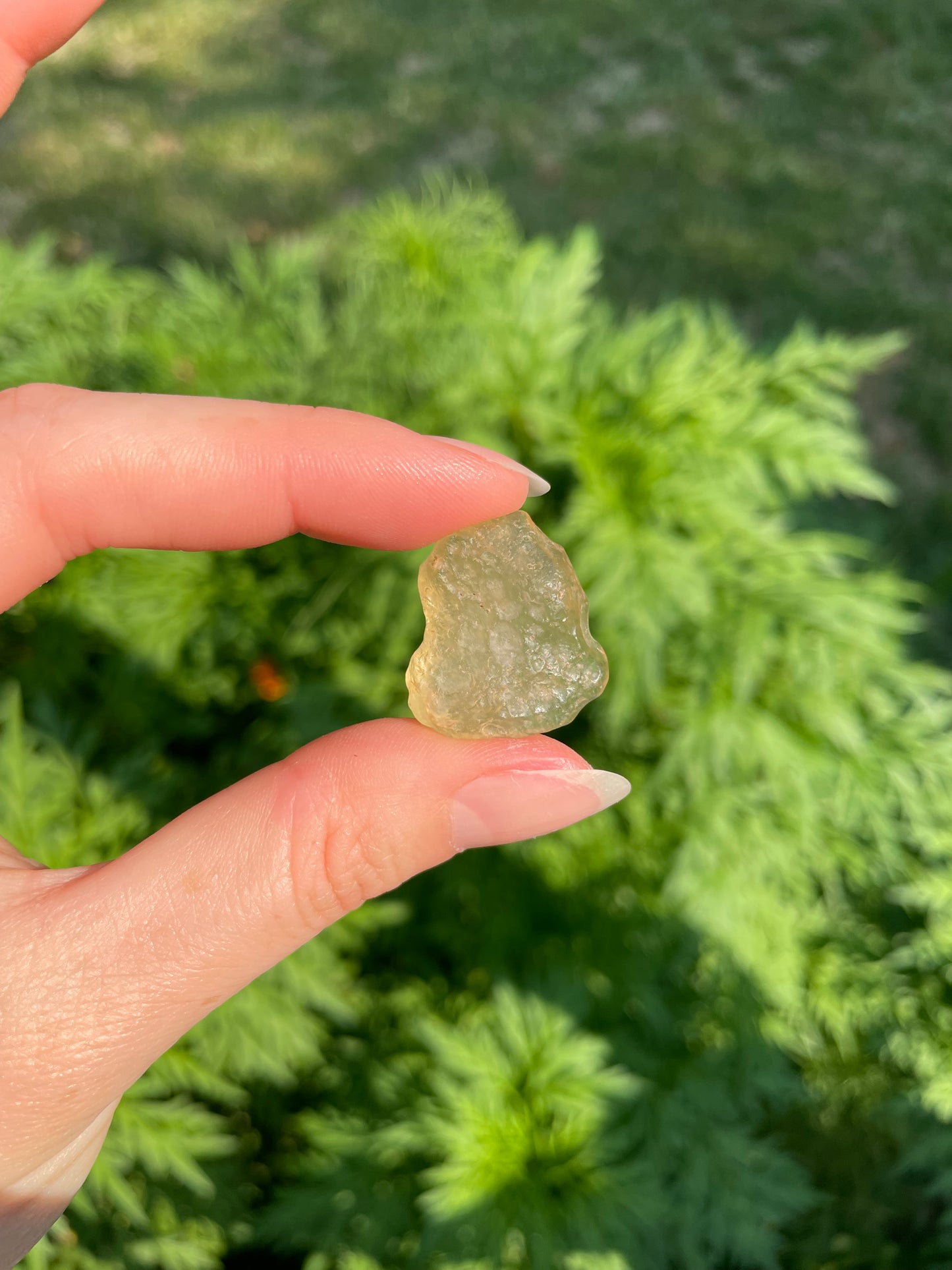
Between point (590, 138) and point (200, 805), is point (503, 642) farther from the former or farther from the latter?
point (590, 138)

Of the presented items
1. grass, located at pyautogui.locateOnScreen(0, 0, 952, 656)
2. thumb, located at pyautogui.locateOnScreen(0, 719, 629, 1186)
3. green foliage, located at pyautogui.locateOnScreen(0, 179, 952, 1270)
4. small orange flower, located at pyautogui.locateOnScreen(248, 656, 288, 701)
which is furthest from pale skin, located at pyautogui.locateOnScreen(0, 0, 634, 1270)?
grass, located at pyautogui.locateOnScreen(0, 0, 952, 656)

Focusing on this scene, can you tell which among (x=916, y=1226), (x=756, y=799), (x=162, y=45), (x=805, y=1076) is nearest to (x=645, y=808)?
(x=756, y=799)

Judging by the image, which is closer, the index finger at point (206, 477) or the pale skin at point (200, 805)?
the pale skin at point (200, 805)

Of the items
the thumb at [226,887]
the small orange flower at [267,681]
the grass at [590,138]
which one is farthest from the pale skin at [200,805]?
the grass at [590,138]

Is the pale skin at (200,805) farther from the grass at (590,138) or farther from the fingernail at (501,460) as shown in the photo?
the grass at (590,138)

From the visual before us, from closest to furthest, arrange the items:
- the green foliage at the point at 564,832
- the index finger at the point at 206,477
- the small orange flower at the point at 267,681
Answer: the index finger at the point at 206,477
the green foliage at the point at 564,832
the small orange flower at the point at 267,681
